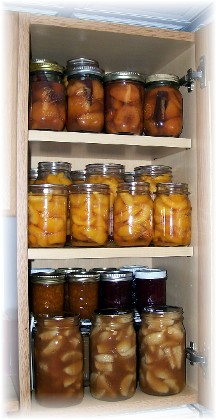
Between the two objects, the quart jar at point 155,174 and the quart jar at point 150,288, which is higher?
the quart jar at point 155,174

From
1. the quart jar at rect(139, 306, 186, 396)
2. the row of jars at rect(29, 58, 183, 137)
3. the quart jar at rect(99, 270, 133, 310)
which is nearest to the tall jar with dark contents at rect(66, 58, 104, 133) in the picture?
the row of jars at rect(29, 58, 183, 137)

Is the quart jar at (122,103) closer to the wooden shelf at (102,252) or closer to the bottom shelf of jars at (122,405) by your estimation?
the wooden shelf at (102,252)

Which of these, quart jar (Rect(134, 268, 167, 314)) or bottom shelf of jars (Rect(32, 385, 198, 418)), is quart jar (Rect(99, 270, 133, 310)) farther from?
bottom shelf of jars (Rect(32, 385, 198, 418))

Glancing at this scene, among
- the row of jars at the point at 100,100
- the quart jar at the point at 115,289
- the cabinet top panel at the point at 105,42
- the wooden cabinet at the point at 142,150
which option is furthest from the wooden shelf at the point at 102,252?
the cabinet top panel at the point at 105,42

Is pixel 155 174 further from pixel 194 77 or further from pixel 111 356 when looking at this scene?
pixel 111 356

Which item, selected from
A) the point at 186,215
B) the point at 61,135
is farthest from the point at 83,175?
the point at 186,215

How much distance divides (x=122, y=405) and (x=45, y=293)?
0.33 metres

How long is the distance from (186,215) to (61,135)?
367 millimetres

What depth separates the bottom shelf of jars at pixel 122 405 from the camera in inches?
45.2

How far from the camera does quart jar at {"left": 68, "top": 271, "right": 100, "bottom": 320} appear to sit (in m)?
1.31

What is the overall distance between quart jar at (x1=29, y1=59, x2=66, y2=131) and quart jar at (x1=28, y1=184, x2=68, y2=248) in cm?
15

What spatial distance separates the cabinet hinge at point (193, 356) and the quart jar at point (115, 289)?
0.63 ft

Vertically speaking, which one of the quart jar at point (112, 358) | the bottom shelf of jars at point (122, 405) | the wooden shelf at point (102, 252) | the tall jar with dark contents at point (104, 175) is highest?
the tall jar with dark contents at point (104, 175)

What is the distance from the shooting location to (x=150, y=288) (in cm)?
136
